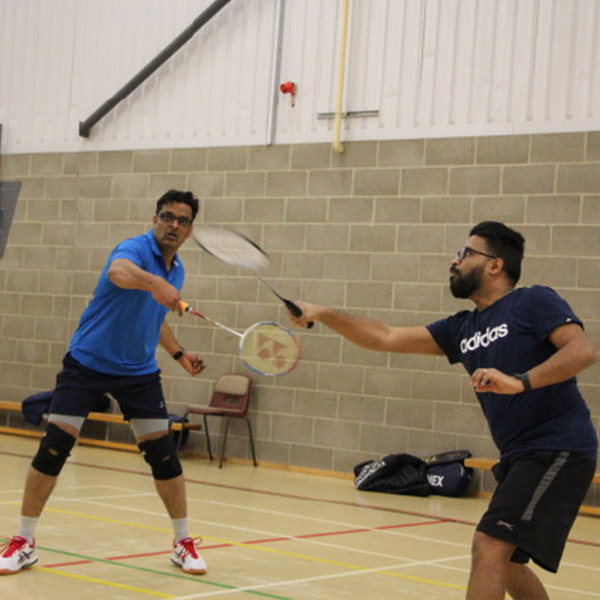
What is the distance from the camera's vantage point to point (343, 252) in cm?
1190

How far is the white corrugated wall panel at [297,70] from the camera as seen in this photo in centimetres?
1085

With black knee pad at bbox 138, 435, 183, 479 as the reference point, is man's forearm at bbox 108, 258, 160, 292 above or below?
above

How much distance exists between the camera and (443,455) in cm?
1099

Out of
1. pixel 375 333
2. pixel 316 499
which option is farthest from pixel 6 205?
pixel 375 333

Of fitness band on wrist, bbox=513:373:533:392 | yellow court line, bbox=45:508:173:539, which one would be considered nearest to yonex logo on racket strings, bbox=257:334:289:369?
yellow court line, bbox=45:508:173:539

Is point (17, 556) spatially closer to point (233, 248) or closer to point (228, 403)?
point (233, 248)

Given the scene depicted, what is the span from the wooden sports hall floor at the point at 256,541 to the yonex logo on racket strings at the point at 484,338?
1.87m

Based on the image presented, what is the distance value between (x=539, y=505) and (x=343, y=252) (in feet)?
26.0

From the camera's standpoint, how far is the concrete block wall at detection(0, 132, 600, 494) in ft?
35.3

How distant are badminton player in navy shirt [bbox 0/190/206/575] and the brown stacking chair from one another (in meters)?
5.81

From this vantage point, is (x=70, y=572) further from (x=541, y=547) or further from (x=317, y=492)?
(x=317, y=492)

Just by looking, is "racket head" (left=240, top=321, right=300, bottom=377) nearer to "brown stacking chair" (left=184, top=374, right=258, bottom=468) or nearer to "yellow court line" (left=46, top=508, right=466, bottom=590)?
"yellow court line" (left=46, top=508, right=466, bottom=590)

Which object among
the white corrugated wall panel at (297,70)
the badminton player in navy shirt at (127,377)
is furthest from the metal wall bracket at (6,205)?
the badminton player in navy shirt at (127,377)

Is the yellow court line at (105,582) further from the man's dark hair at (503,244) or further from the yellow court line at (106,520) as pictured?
the man's dark hair at (503,244)
